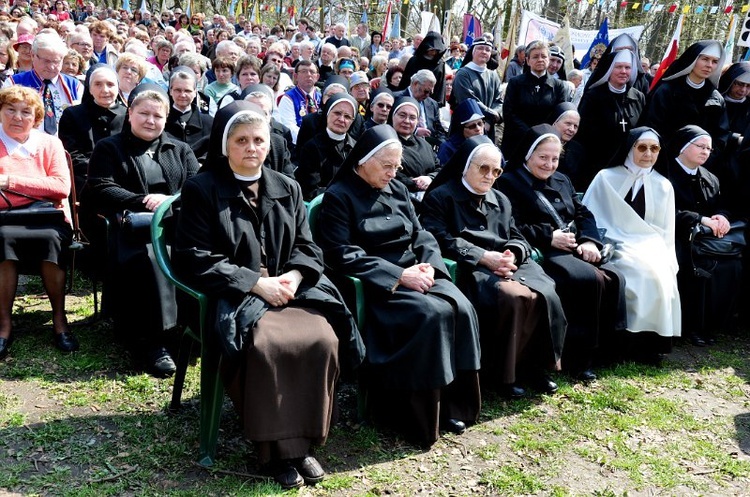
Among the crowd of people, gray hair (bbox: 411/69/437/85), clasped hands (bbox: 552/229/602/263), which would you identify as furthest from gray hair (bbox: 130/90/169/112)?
gray hair (bbox: 411/69/437/85)

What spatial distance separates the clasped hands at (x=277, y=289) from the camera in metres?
3.33

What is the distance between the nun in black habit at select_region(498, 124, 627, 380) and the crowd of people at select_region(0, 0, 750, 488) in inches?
0.6

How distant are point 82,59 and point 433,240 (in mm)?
4809

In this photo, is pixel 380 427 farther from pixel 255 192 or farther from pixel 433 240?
pixel 255 192

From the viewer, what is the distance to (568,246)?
4930 millimetres

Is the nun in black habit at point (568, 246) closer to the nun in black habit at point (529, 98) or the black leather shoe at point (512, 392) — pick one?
the black leather shoe at point (512, 392)

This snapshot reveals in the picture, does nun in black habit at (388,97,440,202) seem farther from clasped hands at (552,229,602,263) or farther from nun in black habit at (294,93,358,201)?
clasped hands at (552,229,602,263)

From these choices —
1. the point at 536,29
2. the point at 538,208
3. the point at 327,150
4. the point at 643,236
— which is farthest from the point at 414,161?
the point at 536,29

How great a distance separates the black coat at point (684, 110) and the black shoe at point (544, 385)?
11.5ft

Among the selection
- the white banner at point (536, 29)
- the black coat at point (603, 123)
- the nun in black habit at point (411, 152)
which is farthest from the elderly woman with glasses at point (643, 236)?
the white banner at point (536, 29)

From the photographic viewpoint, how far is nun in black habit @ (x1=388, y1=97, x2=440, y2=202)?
20.1 feet

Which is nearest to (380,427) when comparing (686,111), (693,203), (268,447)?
(268,447)

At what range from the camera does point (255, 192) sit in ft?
11.6

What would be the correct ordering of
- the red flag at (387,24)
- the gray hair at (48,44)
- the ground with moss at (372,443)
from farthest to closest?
the red flag at (387,24), the gray hair at (48,44), the ground with moss at (372,443)
